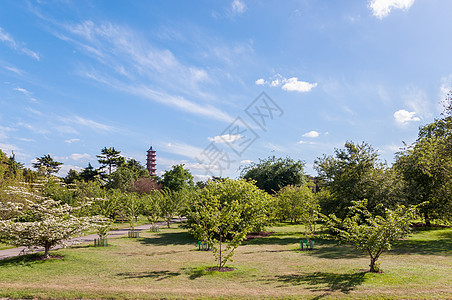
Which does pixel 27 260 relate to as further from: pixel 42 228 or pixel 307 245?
pixel 307 245

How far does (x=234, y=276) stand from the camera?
30.9 ft

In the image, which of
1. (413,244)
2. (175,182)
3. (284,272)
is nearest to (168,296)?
(284,272)

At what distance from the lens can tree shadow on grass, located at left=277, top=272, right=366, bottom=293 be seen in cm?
799

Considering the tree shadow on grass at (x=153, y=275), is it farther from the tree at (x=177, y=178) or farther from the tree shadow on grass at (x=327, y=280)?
the tree at (x=177, y=178)

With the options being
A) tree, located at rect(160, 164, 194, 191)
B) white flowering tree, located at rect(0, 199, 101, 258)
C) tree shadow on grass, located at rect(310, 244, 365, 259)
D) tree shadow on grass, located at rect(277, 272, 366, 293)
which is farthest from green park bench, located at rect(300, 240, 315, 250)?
tree, located at rect(160, 164, 194, 191)

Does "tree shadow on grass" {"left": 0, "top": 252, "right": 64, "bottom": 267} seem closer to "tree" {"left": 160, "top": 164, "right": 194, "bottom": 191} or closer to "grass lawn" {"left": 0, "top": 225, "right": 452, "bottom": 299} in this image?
"grass lawn" {"left": 0, "top": 225, "right": 452, "bottom": 299}

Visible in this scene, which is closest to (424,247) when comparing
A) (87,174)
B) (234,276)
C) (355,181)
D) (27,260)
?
(355,181)

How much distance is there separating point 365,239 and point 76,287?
880cm

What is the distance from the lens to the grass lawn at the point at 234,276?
301 inches

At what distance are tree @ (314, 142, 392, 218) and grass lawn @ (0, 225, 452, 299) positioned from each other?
15.2 feet

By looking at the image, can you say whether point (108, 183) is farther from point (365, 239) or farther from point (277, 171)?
point (365, 239)

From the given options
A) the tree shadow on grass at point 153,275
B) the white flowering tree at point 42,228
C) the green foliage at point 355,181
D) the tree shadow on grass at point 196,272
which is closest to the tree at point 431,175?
the green foliage at point 355,181

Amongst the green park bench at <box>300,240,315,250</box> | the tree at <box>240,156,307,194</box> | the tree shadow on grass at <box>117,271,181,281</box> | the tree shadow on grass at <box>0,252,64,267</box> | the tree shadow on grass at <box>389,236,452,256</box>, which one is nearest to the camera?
the tree shadow on grass at <box>117,271,181,281</box>

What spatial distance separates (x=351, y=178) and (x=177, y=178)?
40.4 meters
